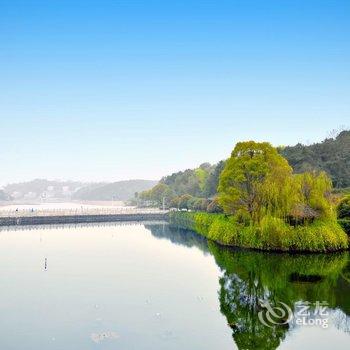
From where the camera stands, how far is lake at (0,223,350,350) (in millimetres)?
17828

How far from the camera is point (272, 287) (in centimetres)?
2659

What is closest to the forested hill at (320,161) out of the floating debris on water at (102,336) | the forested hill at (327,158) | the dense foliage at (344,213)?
the forested hill at (327,158)

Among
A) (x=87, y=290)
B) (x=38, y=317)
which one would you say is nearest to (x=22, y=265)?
(x=87, y=290)

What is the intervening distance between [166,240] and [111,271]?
77.2 feet

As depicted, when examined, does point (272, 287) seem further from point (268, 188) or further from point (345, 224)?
point (345, 224)

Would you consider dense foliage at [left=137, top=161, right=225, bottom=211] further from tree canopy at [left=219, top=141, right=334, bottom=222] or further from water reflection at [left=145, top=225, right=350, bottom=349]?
water reflection at [left=145, top=225, right=350, bottom=349]

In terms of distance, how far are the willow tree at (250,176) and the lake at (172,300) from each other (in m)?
6.33

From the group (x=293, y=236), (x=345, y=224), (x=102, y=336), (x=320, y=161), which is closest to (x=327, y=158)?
(x=320, y=161)

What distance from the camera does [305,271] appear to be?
3142cm

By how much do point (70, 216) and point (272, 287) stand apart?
66867 mm

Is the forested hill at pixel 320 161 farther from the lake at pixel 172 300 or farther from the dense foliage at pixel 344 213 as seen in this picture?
the lake at pixel 172 300

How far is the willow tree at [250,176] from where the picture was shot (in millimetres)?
44156

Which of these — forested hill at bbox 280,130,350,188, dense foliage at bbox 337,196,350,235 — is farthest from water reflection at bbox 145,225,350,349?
forested hill at bbox 280,130,350,188

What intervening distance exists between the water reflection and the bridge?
49829 millimetres
